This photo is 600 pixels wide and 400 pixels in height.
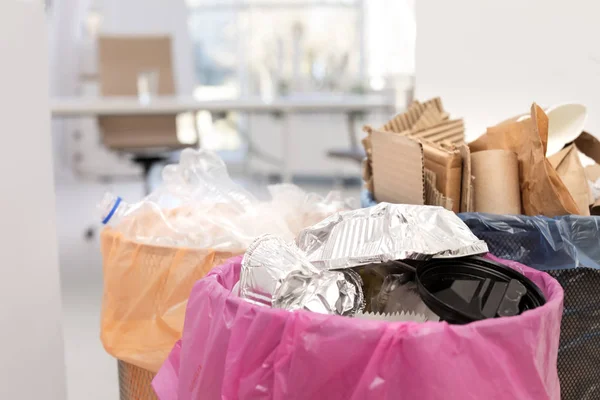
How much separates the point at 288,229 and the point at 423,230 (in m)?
0.42

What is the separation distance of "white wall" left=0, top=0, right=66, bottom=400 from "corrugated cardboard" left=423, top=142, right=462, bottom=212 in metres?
0.67

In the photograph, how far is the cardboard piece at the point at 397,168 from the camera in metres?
1.00

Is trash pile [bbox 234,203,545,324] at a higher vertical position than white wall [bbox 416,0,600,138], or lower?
lower

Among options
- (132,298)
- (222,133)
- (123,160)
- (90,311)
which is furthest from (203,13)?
(132,298)

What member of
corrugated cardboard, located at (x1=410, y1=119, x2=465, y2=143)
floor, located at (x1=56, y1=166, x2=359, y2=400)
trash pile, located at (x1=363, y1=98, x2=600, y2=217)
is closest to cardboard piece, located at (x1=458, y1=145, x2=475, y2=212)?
trash pile, located at (x1=363, y1=98, x2=600, y2=217)

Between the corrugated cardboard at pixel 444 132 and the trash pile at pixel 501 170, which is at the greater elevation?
the corrugated cardboard at pixel 444 132

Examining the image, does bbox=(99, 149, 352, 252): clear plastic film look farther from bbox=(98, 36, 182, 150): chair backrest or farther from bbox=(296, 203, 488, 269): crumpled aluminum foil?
bbox=(98, 36, 182, 150): chair backrest

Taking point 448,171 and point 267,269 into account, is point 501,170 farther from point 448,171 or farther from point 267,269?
point 267,269

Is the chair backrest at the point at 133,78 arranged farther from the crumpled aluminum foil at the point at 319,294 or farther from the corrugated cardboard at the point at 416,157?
the crumpled aluminum foil at the point at 319,294

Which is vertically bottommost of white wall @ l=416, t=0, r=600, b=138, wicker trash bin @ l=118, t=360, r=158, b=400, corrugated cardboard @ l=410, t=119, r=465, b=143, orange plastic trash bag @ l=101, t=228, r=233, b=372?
wicker trash bin @ l=118, t=360, r=158, b=400

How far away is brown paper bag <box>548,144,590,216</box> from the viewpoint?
102cm

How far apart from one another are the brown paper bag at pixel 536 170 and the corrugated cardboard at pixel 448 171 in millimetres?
106

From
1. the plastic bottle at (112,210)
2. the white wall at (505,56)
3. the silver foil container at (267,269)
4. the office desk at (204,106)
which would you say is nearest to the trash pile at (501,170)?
the white wall at (505,56)

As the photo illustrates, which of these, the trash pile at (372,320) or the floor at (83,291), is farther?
the floor at (83,291)
